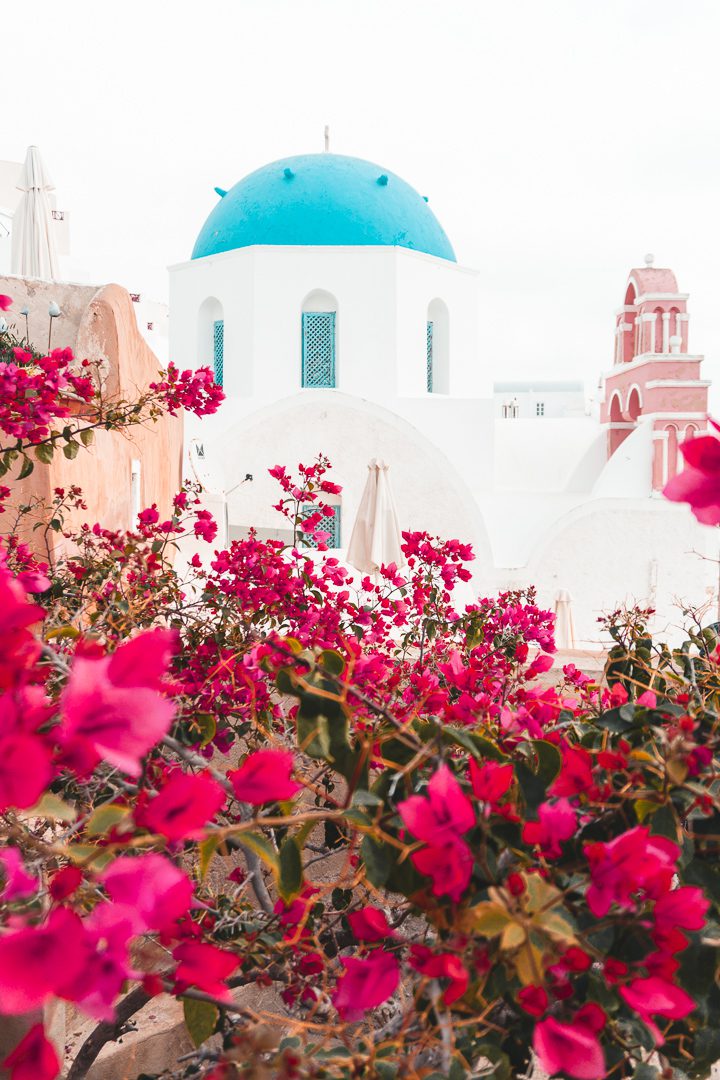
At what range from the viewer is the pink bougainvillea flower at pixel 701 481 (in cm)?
73

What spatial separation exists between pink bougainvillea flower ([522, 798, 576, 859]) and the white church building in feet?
43.5

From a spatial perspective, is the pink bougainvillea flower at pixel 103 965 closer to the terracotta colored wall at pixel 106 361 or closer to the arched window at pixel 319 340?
the terracotta colored wall at pixel 106 361

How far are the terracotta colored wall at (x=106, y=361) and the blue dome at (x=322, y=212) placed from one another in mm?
11403

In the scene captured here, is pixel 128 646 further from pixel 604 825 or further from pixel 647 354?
pixel 647 354

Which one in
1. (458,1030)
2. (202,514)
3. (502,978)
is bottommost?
(458,1030)

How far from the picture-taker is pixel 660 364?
55.0 feet

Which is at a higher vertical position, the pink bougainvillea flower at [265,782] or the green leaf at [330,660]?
the green leaf at [330,660]

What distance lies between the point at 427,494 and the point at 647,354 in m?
5.44

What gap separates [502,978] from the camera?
90cm

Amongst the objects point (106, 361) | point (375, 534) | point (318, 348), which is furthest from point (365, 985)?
point (318, 348)

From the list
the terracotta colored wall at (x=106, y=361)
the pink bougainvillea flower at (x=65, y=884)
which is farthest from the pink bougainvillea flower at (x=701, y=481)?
Result: the terracotta colored wall at (x=106, y=361)

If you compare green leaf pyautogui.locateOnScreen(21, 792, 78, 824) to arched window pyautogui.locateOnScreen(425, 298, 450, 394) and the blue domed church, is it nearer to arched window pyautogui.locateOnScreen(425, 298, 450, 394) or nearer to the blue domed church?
the blue domed church

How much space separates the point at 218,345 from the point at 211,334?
300 millimetres

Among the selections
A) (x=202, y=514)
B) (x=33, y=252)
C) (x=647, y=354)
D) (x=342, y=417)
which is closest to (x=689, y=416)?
(x=647, y=354)
